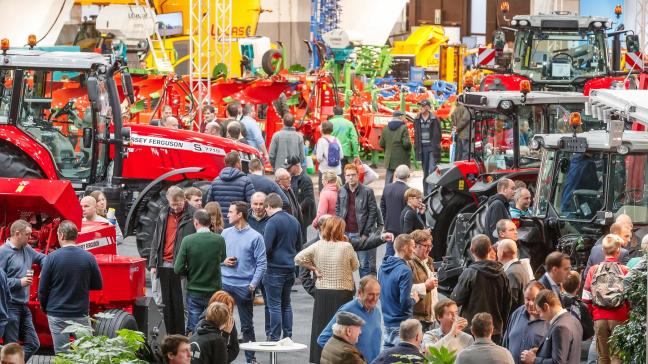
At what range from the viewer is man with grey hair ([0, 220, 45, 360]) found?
12445mm

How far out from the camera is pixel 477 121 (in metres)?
17.6

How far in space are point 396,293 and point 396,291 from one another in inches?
0.6

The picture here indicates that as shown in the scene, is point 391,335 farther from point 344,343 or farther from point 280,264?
point 280,264

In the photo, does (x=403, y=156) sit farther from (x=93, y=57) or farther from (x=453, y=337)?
(x=453, y=337)

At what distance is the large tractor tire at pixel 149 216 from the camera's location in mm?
17250

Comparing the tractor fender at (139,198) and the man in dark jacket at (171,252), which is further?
the tractor fender at (139,198)

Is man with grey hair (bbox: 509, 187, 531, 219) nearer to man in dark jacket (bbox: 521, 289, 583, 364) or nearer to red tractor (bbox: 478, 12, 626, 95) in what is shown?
man in dark jacket (bbox: 521, 289, 583, 364)

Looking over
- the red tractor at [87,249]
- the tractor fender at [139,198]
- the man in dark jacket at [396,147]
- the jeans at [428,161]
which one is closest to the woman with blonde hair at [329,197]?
the tractor fender at [139,198]

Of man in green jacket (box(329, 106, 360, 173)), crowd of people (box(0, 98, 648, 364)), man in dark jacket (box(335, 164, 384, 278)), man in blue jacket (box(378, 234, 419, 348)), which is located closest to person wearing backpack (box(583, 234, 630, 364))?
crowd of people (box(0, 98, 648, 364))

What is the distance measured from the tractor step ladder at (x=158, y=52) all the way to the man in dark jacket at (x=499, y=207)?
15.4 metres

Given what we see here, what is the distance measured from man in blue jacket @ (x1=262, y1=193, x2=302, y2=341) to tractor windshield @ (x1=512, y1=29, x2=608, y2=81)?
863cm

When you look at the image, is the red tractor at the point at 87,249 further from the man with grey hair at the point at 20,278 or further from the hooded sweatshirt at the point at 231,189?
the hooded sweatshirt at the point at 231,189

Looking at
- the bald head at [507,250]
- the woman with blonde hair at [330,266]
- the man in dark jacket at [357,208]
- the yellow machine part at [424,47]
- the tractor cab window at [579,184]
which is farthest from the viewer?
the yellow machine part at [424,47]

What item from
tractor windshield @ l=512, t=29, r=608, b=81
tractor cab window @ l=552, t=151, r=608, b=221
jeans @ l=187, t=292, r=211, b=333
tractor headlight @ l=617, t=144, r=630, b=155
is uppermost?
tractor windshield @ l=512, t=29, r=608, b=81
